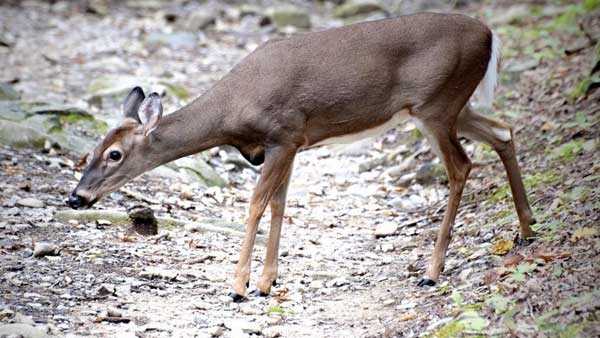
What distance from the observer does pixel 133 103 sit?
23.4ft

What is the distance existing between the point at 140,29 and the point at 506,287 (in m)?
13.7

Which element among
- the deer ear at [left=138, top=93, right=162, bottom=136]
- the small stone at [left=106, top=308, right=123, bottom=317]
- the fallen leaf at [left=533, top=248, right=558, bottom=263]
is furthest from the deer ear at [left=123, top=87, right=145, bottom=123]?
the fallen leaf at [left=533, top=248, right=558, bottom=263]

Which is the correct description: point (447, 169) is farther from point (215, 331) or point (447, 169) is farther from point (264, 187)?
point (215, 331)

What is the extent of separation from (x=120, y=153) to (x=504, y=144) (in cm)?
300

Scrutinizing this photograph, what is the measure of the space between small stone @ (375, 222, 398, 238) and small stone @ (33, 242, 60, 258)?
9.67ft

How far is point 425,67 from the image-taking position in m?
6.97

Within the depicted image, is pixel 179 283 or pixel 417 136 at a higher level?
pixel 417 136

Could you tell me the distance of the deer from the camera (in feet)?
22.6

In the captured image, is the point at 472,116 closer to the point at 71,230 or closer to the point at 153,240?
the point at 153,240

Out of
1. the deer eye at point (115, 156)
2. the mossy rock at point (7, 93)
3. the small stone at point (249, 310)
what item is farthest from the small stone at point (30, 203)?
the mossy rock at point (7, 93)

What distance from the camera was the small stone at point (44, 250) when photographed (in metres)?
7.00

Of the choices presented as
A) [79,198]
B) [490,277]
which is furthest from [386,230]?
[79,198]

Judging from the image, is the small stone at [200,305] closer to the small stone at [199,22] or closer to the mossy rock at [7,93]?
the mossy rock at [7,93]

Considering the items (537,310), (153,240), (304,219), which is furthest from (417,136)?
(537,310)
